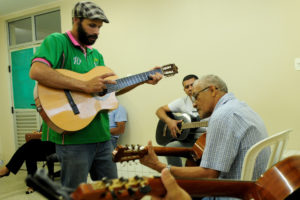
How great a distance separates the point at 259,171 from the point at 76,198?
1.01 metres

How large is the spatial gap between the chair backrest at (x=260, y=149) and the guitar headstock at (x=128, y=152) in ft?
1.76

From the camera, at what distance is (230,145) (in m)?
1.26

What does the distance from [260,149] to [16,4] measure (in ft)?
14.7

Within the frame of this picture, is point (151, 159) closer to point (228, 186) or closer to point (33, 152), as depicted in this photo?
point (228, 186)

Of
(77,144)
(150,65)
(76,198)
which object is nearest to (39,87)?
(77,144)

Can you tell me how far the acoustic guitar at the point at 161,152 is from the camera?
1471 millimetres

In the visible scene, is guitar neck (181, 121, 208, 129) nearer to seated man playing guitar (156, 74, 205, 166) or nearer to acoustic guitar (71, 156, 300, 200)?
seated man playing guitar (156, 74, 205, 166)

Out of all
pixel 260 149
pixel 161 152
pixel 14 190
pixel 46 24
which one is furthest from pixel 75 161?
pixel 46 24

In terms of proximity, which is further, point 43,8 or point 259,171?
point 43,8

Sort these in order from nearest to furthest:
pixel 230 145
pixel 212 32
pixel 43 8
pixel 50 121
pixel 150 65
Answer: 1. pixel 230 145
2. pixel 50 121
3. pixel 212 32
4. pixel 150 65
5. pixel 43 8

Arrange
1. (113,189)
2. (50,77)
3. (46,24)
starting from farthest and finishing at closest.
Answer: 1. (46,24)
2. (50,77)
3. (113,189)

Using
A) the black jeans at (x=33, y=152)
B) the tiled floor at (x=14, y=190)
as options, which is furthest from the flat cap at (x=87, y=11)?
the tiled floor at (x=14, y=190)

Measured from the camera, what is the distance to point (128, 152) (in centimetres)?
149

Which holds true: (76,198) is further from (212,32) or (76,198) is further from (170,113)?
(212,32)
